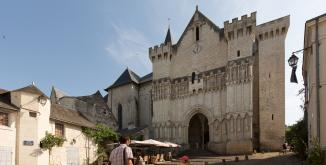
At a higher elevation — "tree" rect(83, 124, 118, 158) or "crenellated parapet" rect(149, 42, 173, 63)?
"crenellated parapet" rect(149, 42, 173, 63)

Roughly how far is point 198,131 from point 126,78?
42.9 ft

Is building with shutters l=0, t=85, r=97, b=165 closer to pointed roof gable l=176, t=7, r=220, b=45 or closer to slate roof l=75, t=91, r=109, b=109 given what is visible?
slate roof l=75, t=91, r=109, b=109

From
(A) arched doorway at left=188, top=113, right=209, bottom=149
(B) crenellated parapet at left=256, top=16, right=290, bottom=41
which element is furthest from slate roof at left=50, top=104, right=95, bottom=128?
(B) crenellated parapet at left=256, top=16, right=290, bottom=41

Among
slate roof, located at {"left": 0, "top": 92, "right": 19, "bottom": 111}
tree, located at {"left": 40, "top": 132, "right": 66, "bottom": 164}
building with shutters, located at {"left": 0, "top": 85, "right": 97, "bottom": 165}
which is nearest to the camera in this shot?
slate roof, located at {"left": 0, "top": 92, "right": 19, "bottom": 111}

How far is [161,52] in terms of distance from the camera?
4375 cm

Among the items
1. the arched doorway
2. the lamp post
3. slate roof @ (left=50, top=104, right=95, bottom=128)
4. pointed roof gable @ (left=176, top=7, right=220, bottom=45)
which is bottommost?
the arched doorway

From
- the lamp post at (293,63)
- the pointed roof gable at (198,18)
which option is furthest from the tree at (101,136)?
the lamp post at (293,63)

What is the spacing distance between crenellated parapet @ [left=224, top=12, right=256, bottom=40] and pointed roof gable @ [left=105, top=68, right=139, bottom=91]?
15417mm

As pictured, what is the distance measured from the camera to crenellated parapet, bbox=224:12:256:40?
36.8 metres

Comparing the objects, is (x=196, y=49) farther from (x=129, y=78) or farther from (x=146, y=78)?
(x=129, y=78)

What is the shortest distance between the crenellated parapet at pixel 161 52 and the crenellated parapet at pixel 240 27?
730cm

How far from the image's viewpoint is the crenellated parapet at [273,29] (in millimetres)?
36500

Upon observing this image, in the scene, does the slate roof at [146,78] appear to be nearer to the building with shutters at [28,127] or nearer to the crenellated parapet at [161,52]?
the crenellated parapet at [161,52]

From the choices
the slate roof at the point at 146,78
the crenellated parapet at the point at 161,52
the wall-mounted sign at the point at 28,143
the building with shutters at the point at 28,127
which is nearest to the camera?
the building with shutters at the point at 28,127
